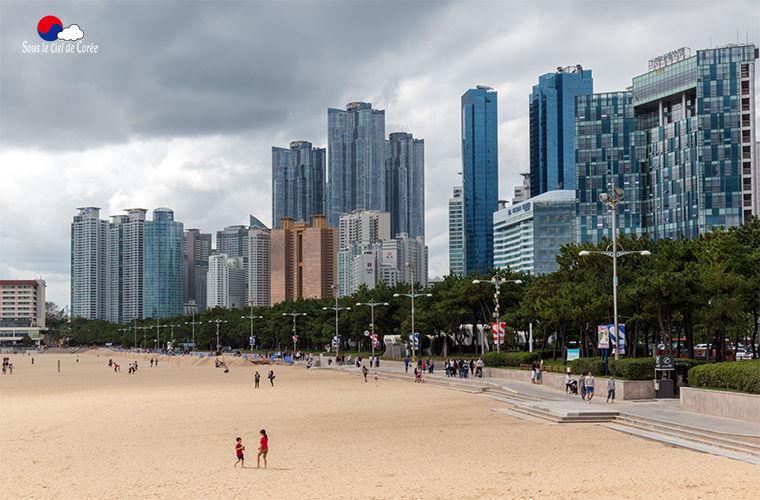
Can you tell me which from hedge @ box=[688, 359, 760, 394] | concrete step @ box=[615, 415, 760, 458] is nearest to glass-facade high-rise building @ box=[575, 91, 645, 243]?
hedge @ box=[688, 359, 760, 394]

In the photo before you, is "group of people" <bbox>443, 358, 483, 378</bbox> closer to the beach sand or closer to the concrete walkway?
→ the concrete walkway

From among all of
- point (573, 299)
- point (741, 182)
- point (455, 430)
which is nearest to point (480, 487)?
point (455, 430)

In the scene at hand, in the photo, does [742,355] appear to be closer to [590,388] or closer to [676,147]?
[590,388]

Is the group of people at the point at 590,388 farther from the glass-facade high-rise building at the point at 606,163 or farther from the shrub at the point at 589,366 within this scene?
the glass-facade high-rise building at the point at 606,163

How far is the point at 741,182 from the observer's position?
436 ft

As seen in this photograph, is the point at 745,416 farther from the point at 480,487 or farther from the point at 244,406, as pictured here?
the point at 244,406

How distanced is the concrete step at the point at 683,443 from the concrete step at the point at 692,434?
10.7 inches

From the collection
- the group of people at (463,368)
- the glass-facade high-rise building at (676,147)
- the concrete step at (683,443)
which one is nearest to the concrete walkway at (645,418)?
the concrete step at (683,443)

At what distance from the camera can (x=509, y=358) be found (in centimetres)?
5534

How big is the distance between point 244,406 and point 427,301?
5098 centimetres

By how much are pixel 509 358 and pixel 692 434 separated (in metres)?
30.5

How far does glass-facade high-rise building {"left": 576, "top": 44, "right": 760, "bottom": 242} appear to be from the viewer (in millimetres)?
133250

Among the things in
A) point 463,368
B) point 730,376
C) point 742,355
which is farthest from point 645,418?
point 742,355

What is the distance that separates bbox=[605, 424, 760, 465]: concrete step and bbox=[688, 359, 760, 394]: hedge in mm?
5033
